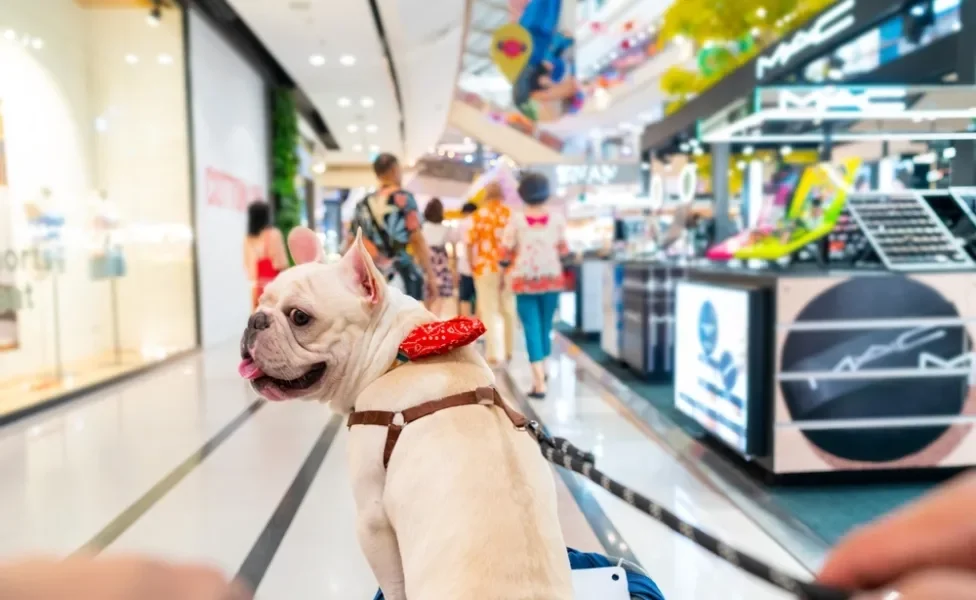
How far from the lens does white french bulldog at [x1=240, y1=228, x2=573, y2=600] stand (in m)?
0.88

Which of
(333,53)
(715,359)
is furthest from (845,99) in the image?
(333,53)

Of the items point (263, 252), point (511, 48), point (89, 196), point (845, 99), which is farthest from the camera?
point (511, 48)

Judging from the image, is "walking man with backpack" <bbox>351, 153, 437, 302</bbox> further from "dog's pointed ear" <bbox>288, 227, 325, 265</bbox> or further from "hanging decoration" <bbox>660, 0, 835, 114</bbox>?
"hanging decoration" <bbox>660, 0, 835, 114</bbox>

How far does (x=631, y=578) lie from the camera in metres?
1.48

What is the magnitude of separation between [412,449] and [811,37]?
466 cm

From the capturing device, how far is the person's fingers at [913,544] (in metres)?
0.41

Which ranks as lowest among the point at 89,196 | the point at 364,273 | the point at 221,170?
the point at 364,273

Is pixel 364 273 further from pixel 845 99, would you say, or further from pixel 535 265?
pixel 845 99

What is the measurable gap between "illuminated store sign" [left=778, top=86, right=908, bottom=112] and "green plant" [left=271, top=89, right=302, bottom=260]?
363 inches

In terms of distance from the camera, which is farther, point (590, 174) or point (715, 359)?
point (590, 174)

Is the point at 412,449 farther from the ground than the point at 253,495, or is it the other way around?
the point at 412,449

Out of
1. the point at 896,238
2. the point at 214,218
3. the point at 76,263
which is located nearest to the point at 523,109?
the point at 214,218

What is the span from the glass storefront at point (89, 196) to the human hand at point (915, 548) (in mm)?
5291

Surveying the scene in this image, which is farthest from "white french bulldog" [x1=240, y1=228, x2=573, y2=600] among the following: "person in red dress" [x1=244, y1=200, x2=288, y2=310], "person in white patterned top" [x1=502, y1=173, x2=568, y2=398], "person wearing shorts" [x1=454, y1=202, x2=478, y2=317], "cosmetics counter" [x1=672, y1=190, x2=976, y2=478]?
"person wearing shorts" [x1=454, y1=202, x2=478, y2=317]
